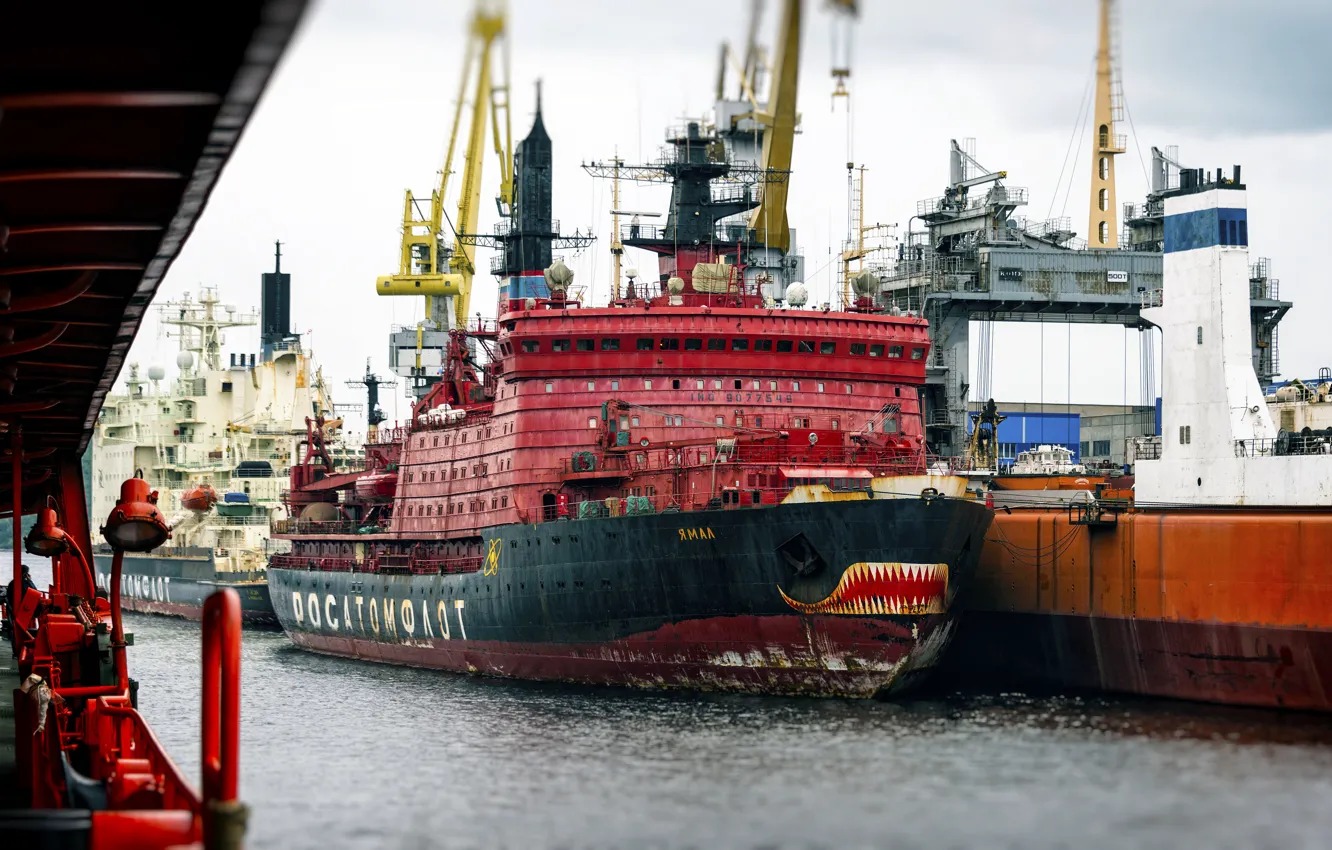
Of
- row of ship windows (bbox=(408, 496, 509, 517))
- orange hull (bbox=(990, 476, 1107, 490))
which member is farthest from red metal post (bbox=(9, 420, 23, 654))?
orange hull (bbox=(990, 476, 1107, 490))

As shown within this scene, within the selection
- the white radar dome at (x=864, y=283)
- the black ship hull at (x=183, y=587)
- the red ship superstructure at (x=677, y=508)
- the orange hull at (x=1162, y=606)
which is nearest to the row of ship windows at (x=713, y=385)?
the red ship superstructure at (x=677, y=508)

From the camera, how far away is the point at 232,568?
74.8 m

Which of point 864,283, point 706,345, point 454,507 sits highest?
point 864,283

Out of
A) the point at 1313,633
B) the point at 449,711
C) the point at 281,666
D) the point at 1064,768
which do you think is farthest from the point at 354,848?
the point at 281,666

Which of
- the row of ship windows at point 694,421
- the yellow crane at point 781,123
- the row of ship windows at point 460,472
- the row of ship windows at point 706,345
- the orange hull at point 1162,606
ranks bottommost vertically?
the orange hull at point 1162,606

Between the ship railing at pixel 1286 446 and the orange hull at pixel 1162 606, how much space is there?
2087 millimetres

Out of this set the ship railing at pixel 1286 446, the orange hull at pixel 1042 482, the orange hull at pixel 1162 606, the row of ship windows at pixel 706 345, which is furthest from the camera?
the orange hull at pixel 1042 482

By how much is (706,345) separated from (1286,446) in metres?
12.9

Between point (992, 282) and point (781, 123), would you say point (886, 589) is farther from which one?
point (992, 282)

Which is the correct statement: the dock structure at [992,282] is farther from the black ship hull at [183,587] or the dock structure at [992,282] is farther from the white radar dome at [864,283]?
the black ship hull at [183,587]

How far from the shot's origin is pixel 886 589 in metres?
32.3

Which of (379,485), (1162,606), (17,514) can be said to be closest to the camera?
(17,514)

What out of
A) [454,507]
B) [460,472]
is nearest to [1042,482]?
[460,472]

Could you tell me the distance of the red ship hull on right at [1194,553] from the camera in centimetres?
3045
